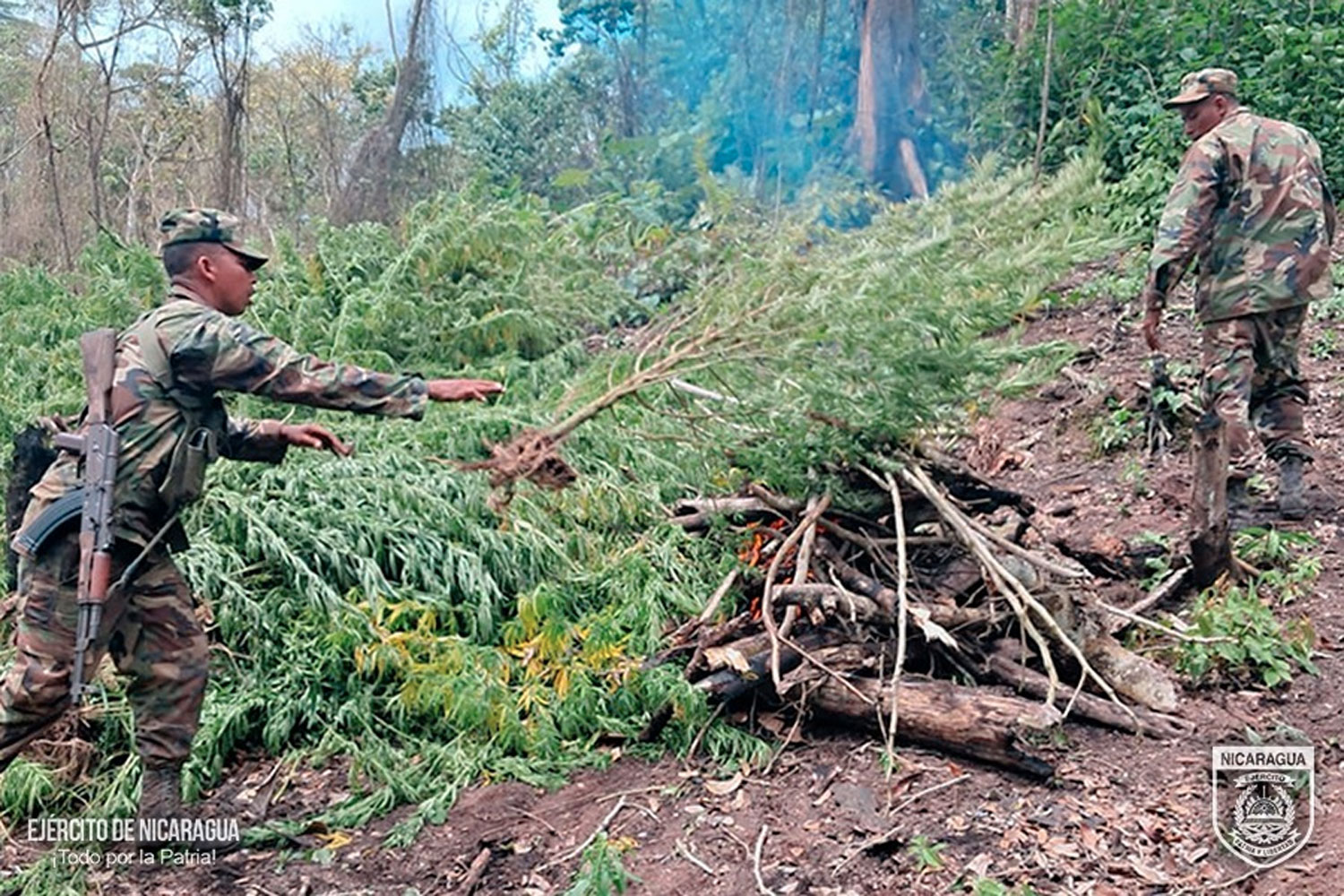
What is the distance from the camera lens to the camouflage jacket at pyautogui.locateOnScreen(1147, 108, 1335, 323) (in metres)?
4.86

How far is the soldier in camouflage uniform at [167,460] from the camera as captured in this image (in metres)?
3.36

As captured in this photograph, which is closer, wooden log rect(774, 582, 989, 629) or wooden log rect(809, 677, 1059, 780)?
wooden log rect(809, 677, 1059, 780)

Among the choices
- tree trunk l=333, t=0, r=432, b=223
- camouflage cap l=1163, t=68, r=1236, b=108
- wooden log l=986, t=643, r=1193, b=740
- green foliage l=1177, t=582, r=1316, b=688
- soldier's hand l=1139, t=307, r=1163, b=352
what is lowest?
wooden log l=986, t=643, r=1193, b=740

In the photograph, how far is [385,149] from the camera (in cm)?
1355

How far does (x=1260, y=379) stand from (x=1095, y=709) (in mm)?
2214

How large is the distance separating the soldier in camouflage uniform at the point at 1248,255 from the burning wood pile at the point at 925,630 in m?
1.19

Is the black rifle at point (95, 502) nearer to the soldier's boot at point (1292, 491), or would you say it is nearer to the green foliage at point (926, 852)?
the green foliage at point (926, 852)

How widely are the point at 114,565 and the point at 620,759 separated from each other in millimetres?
1736

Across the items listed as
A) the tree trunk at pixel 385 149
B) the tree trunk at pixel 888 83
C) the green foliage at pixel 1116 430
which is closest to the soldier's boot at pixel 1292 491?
the green foliage at pixel 1116 430

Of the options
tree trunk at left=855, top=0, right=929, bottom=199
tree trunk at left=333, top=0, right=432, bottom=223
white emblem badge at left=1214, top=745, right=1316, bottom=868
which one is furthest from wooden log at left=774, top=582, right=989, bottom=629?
tree trunk at left=855, top=0, right=929, bottom=199

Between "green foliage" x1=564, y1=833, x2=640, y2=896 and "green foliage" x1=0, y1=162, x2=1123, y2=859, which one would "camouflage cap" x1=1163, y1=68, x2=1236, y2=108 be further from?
"green foliage" x1=564, y1=833, x2=640, y2=896

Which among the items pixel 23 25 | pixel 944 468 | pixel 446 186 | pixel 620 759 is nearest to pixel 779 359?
pixel 944 468

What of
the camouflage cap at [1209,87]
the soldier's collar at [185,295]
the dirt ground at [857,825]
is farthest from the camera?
the camouflage cap at [1209,87]

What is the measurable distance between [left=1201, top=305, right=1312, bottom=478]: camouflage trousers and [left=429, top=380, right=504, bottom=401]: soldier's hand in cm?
335
